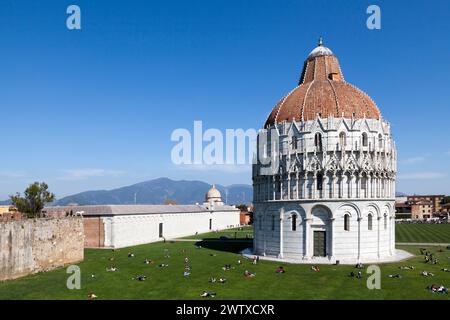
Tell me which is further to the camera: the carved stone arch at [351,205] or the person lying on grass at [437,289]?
the carved stone arch at [351,205]

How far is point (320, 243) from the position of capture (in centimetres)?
4953

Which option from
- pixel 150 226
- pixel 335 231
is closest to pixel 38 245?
pixel 335 231

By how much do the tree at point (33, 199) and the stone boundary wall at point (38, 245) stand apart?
92.2ft

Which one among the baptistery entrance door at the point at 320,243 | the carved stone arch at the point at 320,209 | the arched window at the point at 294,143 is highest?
the arched window at the point at 294,143

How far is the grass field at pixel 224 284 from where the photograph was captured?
32.2 m

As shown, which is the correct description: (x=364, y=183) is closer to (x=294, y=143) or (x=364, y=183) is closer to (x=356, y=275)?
(x=294, y=143)

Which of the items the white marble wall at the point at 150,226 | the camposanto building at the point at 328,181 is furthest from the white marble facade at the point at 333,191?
the white marble wall at the point at 150,226

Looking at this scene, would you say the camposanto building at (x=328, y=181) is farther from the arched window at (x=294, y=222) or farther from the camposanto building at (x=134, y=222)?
the camposanto building at (x=134, y=222)

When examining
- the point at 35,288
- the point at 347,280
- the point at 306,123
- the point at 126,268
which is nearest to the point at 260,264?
the point at 347,280

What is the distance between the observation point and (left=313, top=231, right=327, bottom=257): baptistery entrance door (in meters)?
49.3

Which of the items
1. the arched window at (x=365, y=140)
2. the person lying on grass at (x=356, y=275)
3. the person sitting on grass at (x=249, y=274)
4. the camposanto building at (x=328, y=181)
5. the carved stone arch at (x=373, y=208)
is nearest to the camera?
the person lying on grass at (x=356, y=275)
